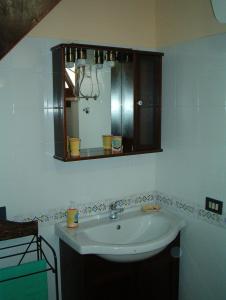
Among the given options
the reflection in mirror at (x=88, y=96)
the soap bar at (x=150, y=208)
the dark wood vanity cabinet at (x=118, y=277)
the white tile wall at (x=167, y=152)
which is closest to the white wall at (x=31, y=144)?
the white tile wall at (x=167, y=152)

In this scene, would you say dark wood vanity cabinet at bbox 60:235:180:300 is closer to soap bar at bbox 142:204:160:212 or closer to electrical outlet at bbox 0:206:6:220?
soap bar at bbox 142:204:160:212

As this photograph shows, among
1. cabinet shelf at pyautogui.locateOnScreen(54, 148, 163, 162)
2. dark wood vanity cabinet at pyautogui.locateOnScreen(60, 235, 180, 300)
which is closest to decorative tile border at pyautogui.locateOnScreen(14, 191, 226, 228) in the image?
dark wood vanity cabinet at pyautogui.locateOnScreen(60, 235, 180, 300)

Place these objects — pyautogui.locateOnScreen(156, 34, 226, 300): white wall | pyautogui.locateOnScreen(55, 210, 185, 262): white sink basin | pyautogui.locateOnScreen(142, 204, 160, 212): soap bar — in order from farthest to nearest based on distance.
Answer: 1. pyautogui.locateOnScreen(142, 204, 160, 212): soap bar
2. pyautogui.locateOnScreen(156, 34, 226, 300): white wall
3. pyautogui.locateOnScreen(55, 210, 185, 262): white sink basin

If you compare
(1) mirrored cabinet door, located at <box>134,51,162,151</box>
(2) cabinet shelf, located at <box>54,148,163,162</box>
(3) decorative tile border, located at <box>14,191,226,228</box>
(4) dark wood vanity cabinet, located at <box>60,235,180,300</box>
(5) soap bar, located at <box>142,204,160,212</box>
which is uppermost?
(1) mirrored cabinet door, located at <box>134,51,162,151</box>

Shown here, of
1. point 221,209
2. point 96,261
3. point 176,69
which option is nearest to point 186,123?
point 176,69

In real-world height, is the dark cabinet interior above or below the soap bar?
above

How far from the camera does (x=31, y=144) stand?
186 cm

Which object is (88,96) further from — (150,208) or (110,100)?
(150,208)

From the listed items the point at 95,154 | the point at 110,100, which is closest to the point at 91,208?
the point at 95,154

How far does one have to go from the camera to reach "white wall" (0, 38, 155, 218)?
1777 mm

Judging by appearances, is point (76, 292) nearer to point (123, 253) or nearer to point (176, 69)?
point (123, 253)

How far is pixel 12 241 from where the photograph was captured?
73.4 inches

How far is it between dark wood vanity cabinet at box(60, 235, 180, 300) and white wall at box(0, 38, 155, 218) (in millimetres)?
329

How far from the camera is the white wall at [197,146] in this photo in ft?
6.07
